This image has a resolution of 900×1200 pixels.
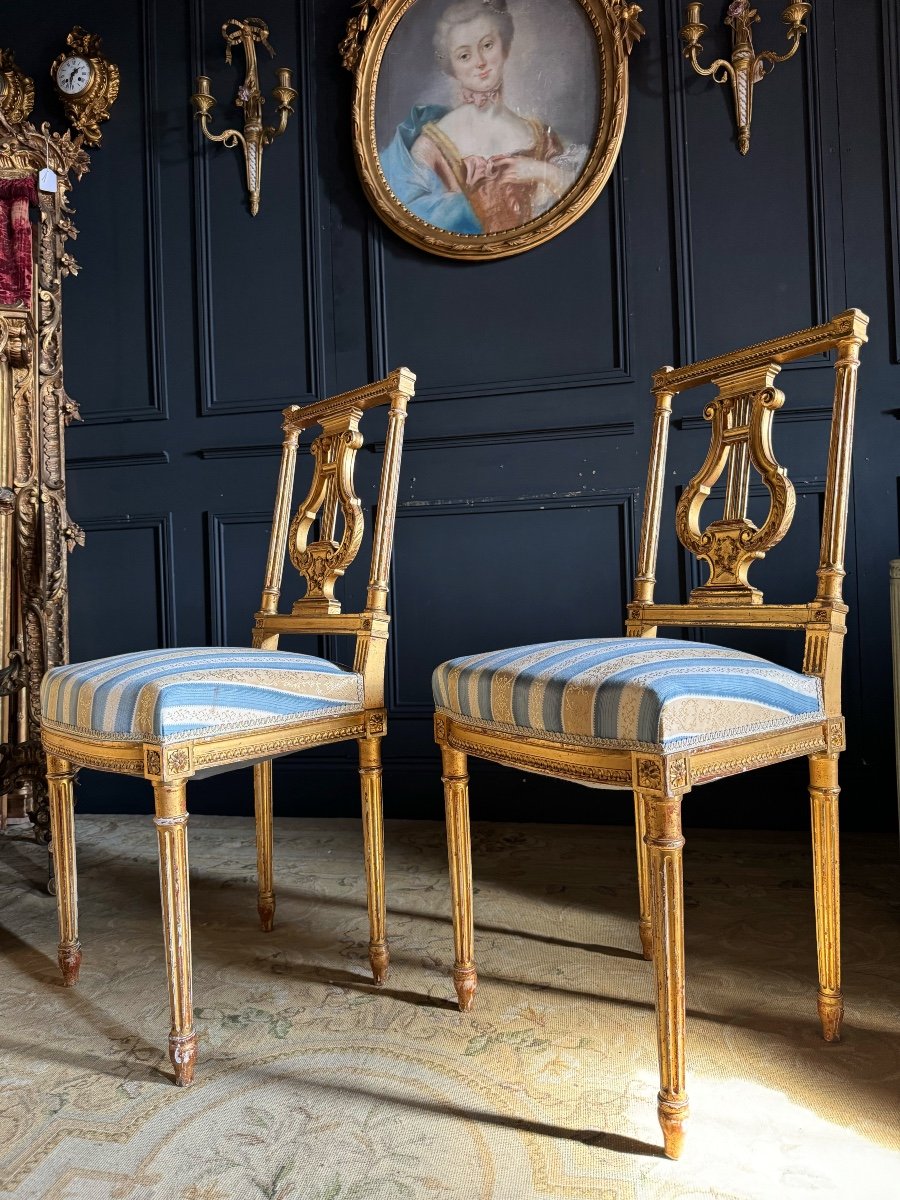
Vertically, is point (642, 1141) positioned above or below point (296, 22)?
below

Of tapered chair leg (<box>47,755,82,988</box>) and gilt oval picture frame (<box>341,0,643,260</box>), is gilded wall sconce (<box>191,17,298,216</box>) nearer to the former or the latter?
gilt oval picture frame (<box>341,0,643,260</box>)

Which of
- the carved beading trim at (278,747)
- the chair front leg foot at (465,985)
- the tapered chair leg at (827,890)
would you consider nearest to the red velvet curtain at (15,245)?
the carved beading trim at (278,747)

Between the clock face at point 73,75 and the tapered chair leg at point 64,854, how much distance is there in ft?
8.64

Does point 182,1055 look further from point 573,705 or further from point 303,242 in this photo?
point 303,242

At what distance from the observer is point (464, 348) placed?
273 cm

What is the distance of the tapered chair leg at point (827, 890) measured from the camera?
1.30 meters

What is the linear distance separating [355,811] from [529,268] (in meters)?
1.94

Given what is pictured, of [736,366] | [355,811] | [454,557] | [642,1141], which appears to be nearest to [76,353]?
[454,557]

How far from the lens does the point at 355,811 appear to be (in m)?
2.82

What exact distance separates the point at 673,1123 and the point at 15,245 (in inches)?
110

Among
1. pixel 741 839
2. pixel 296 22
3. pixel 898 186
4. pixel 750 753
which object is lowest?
pixel 741 839

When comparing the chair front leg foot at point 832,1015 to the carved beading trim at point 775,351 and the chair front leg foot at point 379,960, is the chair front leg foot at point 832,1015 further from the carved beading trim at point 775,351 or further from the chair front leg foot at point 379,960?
the carved beading trim at point 775,351

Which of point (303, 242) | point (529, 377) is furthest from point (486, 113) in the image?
point (529, 377)

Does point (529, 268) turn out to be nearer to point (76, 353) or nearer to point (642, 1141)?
point (76, 353)
